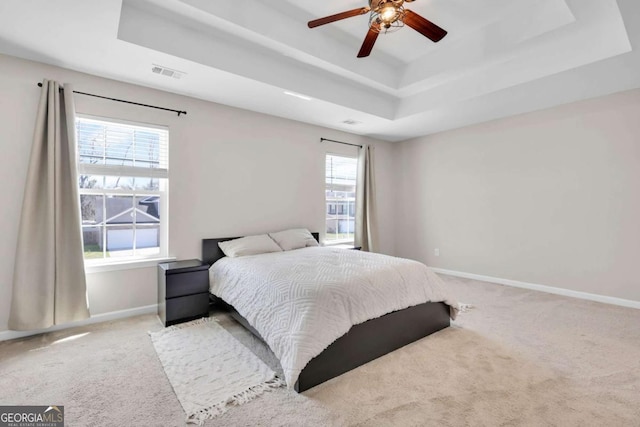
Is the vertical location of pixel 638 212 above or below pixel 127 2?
below

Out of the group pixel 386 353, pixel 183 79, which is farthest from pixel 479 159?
pixel 183 79

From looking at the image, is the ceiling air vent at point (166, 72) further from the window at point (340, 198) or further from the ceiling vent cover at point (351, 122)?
the window at point (340, 198)

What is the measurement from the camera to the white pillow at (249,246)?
11.2ft

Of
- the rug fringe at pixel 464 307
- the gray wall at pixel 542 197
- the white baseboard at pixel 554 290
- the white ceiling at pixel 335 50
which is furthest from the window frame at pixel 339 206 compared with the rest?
the rug fringe at pixel 464 307

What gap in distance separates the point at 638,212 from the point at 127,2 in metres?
5.47

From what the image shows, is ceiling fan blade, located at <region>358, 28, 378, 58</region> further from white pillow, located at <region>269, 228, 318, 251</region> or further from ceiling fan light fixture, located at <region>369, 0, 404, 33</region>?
white pillow, located at <region>269, 228, 318, 251</region>

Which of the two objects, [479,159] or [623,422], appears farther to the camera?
[479,159]

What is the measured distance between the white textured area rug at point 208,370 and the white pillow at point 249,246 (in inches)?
35.4

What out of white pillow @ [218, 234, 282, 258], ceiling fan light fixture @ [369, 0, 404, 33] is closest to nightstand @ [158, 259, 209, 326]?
white pillow @ [218, 234, 282, 258]

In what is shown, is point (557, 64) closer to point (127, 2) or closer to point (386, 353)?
point (386, 353)

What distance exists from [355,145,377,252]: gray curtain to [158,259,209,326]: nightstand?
2.82 m

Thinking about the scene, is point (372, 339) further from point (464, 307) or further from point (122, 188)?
point (122, 188)

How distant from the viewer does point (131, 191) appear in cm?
319

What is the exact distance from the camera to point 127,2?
229 cm
